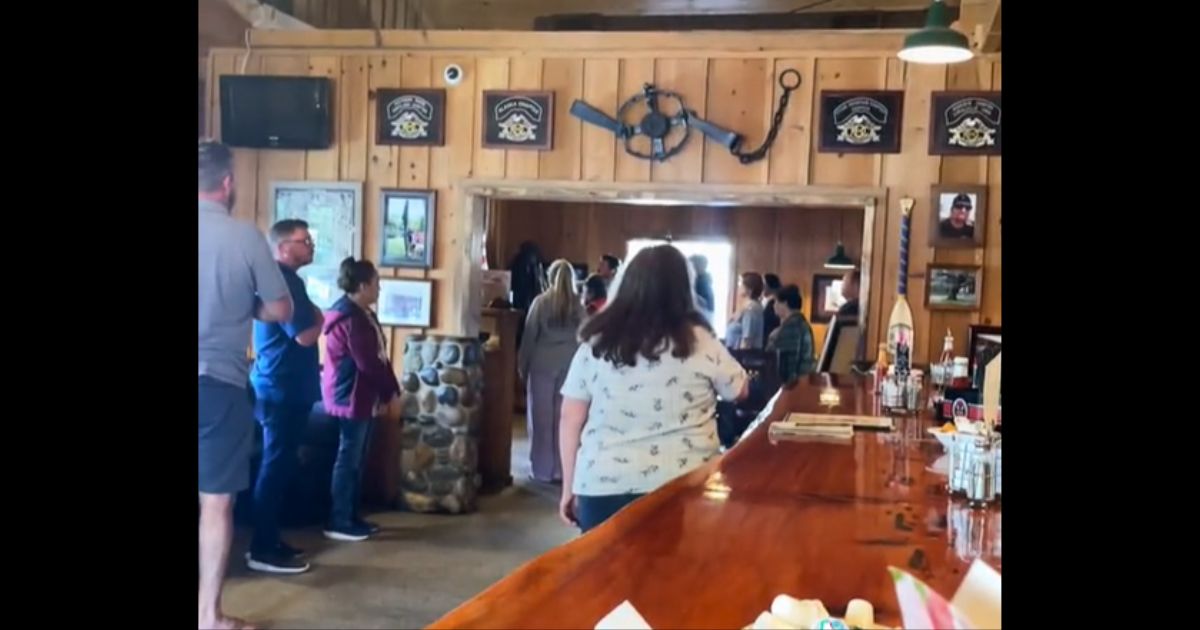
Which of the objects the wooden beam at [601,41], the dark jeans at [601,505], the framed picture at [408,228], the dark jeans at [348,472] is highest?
the wooden beam at [601,41]

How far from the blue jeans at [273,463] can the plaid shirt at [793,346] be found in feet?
5.59

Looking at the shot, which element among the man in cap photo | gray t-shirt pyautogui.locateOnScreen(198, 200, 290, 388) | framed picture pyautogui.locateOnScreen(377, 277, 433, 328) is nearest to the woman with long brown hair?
framed picture pyautogui.locateOnScreen(377, 277, 433, 328)

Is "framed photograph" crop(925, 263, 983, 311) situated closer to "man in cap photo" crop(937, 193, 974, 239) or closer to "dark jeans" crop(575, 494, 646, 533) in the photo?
"man in cap photo" crop(937, 193, 974, 239)

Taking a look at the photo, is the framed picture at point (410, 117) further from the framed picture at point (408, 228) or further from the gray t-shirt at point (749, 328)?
the gray t-shirt at point (749, 328)

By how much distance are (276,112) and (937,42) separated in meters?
2.28

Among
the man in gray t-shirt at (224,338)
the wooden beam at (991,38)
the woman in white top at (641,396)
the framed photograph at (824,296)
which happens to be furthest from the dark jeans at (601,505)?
the framed photograph at (824,296)

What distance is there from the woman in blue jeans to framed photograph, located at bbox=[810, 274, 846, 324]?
11.0ft

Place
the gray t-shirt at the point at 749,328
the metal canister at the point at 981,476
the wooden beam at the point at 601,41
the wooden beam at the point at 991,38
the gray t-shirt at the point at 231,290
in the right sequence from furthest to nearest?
the gray t-shirt at the point at 749,328 → the wooden beam at the point at 601,41 → the wooden beam at the point at 991,38 → the gray t-shirt at the point at 231,290 → the metal canister at the point at 981,476

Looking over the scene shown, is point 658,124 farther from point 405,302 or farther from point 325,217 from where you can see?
point 325,217

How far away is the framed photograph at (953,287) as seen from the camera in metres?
3.21

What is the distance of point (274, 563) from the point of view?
9.33 feet

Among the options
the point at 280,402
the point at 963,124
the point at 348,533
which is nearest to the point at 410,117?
the point at 280,402
